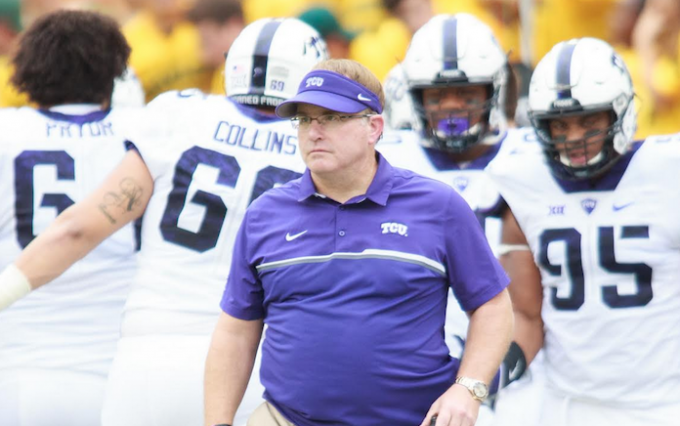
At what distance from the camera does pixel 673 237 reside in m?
4.62

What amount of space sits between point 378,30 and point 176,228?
3.97 m

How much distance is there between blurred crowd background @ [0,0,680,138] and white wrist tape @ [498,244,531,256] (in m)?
2.87

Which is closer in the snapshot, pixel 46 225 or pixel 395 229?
pixel 395 229

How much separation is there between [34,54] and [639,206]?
2.67 metres

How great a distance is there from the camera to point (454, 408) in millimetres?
3568

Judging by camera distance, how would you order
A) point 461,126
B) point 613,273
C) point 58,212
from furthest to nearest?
1. point 58,212
2. point 461,126
3. point 613,273

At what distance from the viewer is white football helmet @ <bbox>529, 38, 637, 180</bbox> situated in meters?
4.73

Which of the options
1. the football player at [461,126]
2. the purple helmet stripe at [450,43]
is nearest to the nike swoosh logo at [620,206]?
the football player at [461,126]

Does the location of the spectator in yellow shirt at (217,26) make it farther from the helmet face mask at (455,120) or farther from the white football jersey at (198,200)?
the white football jersey at (198,200)

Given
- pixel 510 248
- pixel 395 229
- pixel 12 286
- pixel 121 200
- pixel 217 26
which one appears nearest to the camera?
pixel 395 229

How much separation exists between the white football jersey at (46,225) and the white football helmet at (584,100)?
1629 mm

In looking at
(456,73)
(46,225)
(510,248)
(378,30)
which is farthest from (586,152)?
(378,30)

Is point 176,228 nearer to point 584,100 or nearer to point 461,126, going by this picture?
point 461,126

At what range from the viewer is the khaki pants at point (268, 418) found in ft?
12.4
